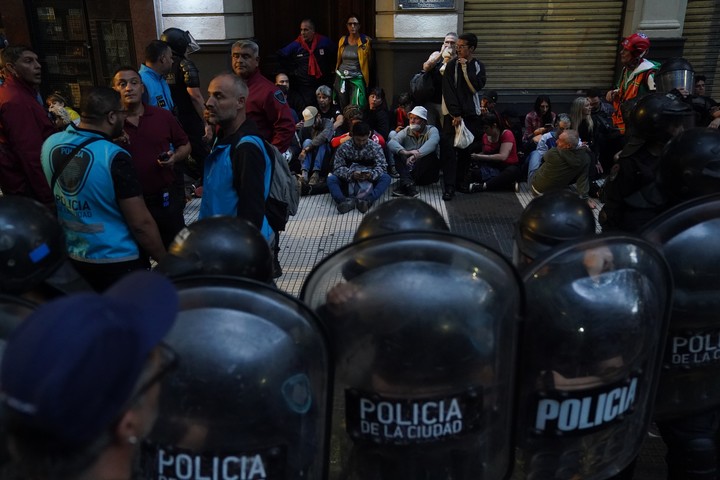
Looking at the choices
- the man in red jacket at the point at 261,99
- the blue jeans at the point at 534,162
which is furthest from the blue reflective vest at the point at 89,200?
the blue jeans at the point at 534,162

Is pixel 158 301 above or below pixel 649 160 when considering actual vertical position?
above

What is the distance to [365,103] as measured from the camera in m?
8.78

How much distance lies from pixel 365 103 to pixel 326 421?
7.54 m

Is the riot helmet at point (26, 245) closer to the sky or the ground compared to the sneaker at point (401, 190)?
closer to the sky

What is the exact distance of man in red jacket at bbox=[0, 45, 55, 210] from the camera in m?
4.54

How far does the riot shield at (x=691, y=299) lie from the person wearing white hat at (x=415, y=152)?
5.22 m

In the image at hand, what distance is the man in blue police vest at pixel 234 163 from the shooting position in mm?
3160

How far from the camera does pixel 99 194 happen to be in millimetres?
3064

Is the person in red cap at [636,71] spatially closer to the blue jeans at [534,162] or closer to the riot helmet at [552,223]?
the blue jeans at [534,162]

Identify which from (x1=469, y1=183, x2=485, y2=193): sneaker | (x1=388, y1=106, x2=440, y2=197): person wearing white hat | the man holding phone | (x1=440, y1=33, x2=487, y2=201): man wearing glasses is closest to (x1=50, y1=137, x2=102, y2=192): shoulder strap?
the man holding phone

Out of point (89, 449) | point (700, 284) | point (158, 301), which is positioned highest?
point (158, 301)

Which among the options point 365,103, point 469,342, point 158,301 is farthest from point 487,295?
point 365,103

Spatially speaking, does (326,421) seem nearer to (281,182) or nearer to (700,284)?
(700,284)

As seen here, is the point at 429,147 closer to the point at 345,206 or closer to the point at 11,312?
the point at 345,206
